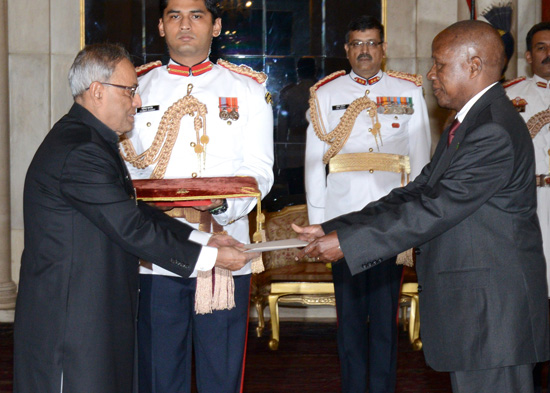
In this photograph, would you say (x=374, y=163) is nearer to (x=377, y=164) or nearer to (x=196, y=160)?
(x=377, y=164)

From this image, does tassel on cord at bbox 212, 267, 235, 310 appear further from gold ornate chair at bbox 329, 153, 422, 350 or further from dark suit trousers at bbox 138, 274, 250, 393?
gold ornate chair at bbox 329, 153, 422, 350

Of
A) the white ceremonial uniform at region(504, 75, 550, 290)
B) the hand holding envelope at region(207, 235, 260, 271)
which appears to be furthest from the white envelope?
the white ceremonial uniform at region(504, 75, 550, 290)

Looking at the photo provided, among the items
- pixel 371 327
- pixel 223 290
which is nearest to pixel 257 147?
pixel 223 290

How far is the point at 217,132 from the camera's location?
314cm

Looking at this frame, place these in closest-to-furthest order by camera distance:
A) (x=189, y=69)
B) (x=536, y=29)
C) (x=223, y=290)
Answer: (x=223, y=290) → (x=189, y=69) → (x=536, y=29)

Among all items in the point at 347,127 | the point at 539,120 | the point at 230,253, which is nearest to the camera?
the point at 230,253

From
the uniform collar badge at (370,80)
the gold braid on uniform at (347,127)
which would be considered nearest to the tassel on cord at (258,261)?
the gold braid on uniform at (347,127)

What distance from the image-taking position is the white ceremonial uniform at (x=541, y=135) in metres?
4.62

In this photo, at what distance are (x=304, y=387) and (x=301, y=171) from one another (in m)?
2.37

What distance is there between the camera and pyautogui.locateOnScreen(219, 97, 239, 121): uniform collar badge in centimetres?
315

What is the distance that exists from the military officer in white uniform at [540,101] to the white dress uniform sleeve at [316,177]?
1.29 m

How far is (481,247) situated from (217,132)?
1131 mm

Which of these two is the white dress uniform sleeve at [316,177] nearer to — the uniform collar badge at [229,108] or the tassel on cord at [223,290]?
the uniform collar badge at [229,108]

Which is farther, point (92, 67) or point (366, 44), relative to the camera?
point (366, 44)
